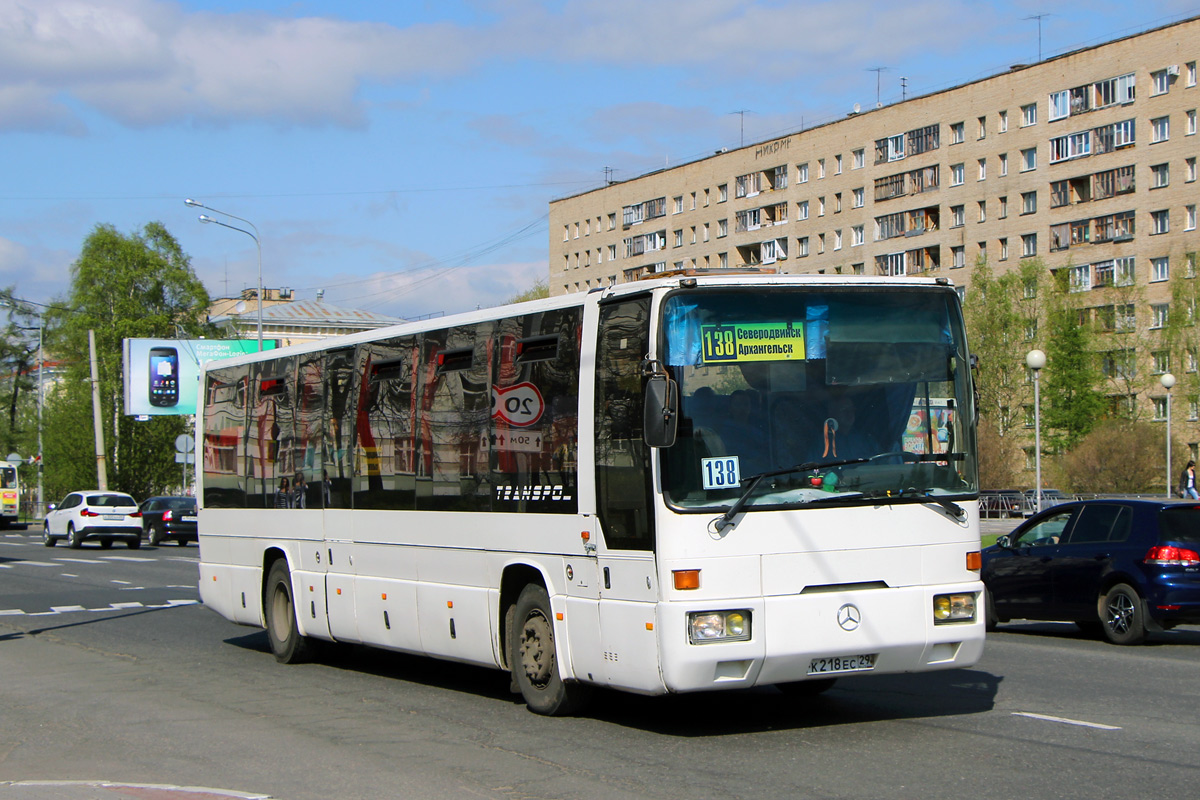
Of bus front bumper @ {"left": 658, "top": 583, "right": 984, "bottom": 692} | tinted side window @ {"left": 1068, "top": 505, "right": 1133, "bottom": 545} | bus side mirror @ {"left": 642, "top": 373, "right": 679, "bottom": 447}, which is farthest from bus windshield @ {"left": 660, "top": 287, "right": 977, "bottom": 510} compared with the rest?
tinted side window @ {"left": 1068, "top": 505, "right": 1133, "bottom": 545}

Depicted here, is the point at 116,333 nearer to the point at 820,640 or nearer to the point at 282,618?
the point at 282,618

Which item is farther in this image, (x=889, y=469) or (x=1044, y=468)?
(x=1044, y=468)

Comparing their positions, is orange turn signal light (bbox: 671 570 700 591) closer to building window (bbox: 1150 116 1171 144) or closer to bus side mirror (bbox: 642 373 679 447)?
bus side mirror (bbox: 642 373 679 447)

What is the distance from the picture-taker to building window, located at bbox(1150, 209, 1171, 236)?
73.4m

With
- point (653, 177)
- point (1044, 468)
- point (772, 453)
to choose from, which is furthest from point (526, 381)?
Result: point (653, 177)

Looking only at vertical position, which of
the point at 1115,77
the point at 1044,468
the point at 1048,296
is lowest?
the point at 1044,468

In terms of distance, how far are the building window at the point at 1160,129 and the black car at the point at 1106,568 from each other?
63.8 meters

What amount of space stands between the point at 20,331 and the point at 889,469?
3588 inches

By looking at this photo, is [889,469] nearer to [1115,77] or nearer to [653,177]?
[1115,77]

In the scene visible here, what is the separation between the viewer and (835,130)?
305ft

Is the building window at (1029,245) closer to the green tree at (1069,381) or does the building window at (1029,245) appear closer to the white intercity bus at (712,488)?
the green tree at (1069,381)

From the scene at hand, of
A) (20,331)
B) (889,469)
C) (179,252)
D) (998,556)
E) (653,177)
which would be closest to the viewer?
(889,469)

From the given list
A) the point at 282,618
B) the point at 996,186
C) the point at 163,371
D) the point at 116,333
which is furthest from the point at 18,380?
the point at 282,618

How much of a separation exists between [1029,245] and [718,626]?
77.4 metres
